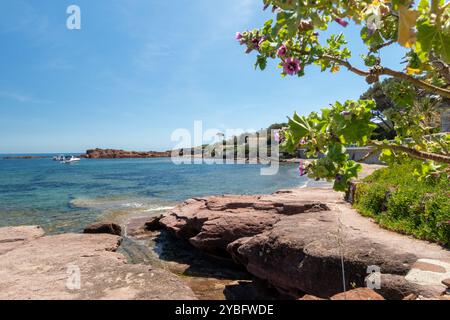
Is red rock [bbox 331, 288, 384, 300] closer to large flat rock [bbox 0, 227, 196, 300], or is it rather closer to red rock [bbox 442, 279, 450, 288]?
red rock [bbox 442, 279, 450, 288]

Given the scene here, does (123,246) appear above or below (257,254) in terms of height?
below

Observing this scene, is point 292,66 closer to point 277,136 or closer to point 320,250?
point 277,136

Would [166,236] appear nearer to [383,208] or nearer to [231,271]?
[231,271]

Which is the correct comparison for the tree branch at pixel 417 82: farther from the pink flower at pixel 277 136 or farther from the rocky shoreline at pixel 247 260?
the rocky shoreline at pixel 247 260

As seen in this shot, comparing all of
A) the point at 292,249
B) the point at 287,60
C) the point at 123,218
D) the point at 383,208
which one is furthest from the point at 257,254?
the point at 123,218

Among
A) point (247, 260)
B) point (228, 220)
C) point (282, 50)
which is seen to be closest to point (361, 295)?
point (282, 50)

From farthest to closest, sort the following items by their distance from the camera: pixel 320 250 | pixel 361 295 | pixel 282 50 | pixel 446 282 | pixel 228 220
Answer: pixel 228 220 → pixel 320 250 → pixel 446 282 → pixel 361 295 → pixel 282 50

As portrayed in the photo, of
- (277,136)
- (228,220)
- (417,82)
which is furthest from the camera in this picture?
(228,220)

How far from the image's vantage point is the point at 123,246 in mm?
13531

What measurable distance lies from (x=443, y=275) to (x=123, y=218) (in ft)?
57.9

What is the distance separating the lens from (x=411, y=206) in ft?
27.0

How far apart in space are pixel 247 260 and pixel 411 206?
4811 millimetres

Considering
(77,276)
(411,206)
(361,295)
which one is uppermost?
(411,206)

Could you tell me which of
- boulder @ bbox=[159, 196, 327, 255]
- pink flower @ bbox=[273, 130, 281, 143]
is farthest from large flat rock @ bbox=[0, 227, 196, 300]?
pink flower @ bbox=[273, 130, 281, 143]
